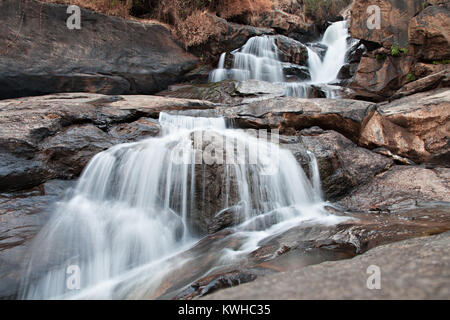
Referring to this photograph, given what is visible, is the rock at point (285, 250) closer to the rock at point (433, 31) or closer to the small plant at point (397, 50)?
the rock at point (433, 31)

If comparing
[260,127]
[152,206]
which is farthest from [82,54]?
[152,206]

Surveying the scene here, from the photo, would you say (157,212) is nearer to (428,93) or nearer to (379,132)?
(379,132)

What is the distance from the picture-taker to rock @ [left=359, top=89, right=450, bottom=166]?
4488mm

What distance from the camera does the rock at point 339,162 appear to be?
450 centimetres

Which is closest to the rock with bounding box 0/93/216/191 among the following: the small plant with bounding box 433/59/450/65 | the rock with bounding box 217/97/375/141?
the rock with bounding box 217/97/375/141

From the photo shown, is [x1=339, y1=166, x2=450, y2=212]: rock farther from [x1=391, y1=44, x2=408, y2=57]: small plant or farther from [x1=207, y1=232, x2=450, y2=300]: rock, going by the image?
[x1=391, y1=44, x2=408, y2=57]: small plant

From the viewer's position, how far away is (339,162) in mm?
4660

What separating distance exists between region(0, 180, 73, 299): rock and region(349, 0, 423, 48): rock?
8268 millimetres

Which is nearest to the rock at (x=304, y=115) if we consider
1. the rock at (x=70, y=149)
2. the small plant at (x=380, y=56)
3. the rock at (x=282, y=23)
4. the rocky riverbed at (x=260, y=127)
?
the rocky riverbed at (x=260, y=127)

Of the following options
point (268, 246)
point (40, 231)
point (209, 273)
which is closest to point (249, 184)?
point (268, 246)

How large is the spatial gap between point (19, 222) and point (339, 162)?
492 cm

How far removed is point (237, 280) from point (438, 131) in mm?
4574

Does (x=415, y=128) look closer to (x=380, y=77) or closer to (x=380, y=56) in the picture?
(x=380, y=77)
